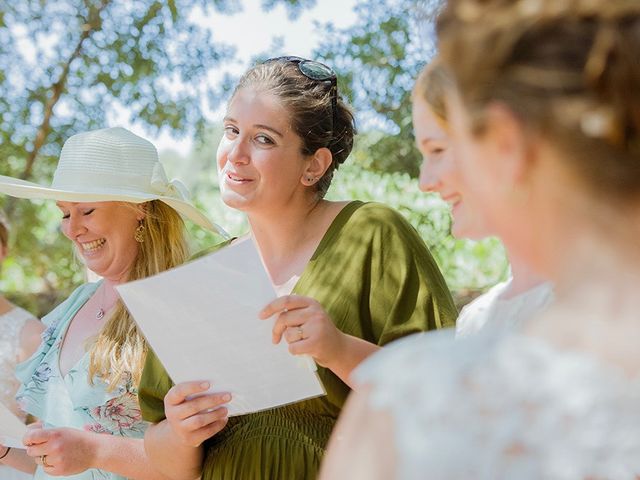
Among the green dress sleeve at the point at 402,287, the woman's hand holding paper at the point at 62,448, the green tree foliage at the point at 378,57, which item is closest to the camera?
the green dress sleeve at the point at 402,287

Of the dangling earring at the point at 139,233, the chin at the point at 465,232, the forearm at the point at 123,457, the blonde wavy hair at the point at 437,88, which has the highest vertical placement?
the blonde wavy hair at the point at 437,88

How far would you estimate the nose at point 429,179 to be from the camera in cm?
196

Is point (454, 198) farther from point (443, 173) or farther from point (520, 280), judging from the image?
point (520, 280)

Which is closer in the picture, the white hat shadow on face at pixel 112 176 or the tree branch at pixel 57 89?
the white hat shadow on face at pixel 112 176

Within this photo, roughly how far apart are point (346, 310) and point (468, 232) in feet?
2.36

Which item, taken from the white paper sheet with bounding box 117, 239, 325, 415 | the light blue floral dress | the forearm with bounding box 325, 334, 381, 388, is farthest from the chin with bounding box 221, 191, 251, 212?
the light blue floral dress

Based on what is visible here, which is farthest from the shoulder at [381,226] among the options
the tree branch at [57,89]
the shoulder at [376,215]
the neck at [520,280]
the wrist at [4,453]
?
the tree branch at [57,89]

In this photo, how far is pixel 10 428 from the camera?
298 centimetres

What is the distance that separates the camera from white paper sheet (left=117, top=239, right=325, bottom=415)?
2.26 meters

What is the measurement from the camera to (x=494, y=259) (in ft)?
23.4

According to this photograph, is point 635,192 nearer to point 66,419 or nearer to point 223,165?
point 223,165

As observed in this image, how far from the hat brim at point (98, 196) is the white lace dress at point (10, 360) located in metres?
0.79

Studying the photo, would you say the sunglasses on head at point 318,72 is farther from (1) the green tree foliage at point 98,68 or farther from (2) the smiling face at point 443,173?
(1) the green tree foliage at point 98,68

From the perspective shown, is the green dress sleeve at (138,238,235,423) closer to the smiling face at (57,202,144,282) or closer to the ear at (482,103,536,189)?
the smiling face at (57,202,144,282)
